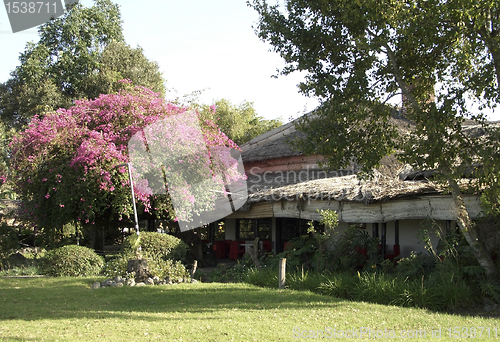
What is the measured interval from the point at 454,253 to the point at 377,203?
2437 mm

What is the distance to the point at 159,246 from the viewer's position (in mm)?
14086

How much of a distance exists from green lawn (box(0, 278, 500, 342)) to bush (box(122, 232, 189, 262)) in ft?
10.6

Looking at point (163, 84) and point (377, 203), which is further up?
point (163, 84)

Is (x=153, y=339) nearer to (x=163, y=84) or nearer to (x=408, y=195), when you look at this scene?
(x=408, y=195)

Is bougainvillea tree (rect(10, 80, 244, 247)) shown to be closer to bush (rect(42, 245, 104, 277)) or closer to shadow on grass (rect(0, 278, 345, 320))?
bush (rect(42, 245, 104, 277))

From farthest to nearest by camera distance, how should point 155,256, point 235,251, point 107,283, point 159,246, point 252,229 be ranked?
point 252,229, point 235,251, point 159,246, point 155,256, point 107,283

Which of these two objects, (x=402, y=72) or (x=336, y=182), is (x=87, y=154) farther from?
(x=402, y=72)

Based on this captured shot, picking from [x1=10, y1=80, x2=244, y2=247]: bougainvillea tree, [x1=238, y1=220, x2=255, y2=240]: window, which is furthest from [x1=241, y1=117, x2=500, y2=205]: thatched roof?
[x1=10, y1=80, x2=244, y2=247]: bougainvillea tree

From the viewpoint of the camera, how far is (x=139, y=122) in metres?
15.6

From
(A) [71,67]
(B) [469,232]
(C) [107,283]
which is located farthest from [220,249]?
(A) [71,67]

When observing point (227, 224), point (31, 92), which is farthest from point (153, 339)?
point (31, 92)

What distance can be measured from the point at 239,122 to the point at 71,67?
1703cm

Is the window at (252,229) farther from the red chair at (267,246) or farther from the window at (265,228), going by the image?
the red chair at (267,246)

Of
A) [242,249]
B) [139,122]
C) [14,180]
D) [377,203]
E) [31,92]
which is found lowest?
[242,249]
